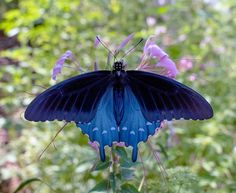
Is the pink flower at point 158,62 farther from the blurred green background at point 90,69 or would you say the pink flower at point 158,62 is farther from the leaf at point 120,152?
the blurred green background at point 90,69

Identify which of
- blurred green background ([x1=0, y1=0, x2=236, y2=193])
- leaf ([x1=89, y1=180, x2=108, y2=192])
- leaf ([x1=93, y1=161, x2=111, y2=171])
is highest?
blurred green background ([x1=0, y1=0, x2=236, y2=193])

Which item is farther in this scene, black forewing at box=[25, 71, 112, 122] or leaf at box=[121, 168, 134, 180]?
leaf at box=[121, 168, 134, 180]

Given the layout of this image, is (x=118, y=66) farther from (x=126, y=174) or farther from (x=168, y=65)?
(x=126, y=174)

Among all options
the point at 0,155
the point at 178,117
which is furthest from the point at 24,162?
the point at 178,117

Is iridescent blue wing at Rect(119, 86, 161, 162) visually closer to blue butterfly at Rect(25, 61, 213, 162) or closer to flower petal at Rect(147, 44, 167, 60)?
blue butterfly at Rect(25, 61, 213, 162)

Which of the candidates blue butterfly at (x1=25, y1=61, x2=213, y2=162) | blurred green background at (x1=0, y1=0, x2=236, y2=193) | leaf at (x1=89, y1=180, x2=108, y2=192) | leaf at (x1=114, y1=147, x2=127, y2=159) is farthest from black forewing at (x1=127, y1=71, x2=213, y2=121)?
blurred green background at (x1=0, y1=0, x2=236, y2=193)

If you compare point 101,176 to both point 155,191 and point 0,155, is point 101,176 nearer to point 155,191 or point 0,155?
point 0,155

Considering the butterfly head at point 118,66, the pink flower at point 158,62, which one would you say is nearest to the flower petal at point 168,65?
the pink flower at point 158,62

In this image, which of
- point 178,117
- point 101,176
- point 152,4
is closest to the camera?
point 178,117
